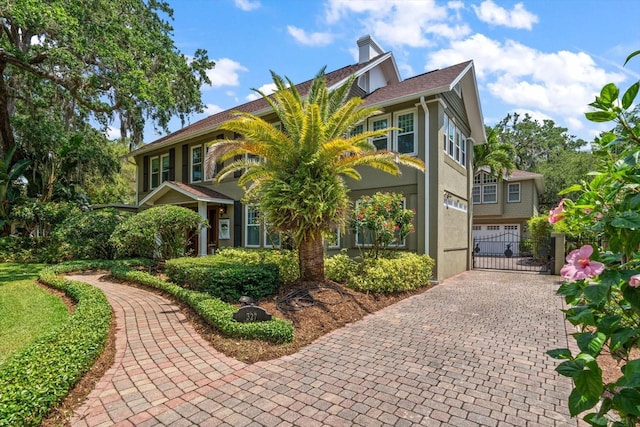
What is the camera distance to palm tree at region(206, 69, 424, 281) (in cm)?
782

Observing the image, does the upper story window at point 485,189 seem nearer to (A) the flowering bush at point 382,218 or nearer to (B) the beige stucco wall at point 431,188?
(B) the beige stucco wall at point 431,188

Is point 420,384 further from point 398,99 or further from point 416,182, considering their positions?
point 398,99

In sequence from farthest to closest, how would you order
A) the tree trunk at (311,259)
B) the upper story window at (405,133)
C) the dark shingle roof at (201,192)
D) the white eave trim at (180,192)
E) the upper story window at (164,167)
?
the upper story window at (164,167), the dark shingle roof at (201,192), the white eave trim at (180,192), the upper story window at (405,133), the tree trunk at (311,259)

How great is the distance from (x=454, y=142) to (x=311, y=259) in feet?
27.9

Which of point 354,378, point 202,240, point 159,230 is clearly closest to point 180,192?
point 202,240

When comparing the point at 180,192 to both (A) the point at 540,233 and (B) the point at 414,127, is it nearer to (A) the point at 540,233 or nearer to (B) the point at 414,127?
(B) the point at 414,127

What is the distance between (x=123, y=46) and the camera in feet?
44.0

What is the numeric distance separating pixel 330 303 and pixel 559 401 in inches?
173

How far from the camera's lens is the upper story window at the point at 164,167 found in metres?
19.2

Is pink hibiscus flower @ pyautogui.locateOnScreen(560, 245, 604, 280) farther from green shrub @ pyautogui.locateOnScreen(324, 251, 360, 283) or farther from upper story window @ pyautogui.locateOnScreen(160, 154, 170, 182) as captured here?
upper story window @ pyautogui.locateOnScreen(160, 154, 170, 182)

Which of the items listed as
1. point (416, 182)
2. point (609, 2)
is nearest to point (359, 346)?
point (609, 2)

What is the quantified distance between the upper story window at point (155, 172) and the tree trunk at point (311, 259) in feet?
47.4

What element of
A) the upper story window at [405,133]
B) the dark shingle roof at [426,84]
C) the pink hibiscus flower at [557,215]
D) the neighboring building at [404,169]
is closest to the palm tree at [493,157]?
the neighboring building at [404,169]

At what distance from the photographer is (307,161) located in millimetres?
8016
